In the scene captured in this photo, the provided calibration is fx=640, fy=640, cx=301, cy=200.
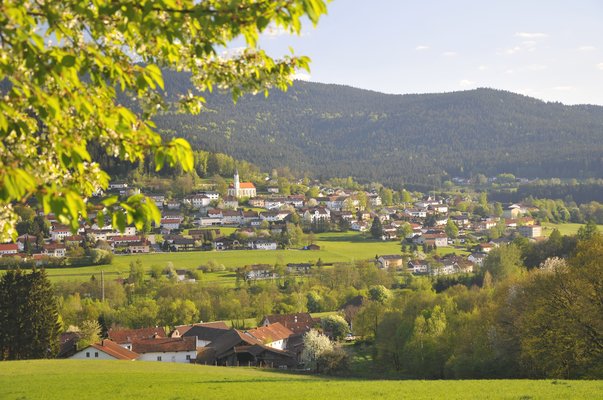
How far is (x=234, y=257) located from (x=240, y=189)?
64.4 m

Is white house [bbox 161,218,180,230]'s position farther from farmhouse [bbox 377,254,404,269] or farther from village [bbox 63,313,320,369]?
village [bbox 63,313,320,369]

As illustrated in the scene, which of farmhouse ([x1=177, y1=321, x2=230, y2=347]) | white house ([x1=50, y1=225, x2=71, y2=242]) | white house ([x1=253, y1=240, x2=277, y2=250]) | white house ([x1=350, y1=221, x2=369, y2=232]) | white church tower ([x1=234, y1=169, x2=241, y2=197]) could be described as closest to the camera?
farmhouse ([x1=177, y1=321, x2=230, y2=347])

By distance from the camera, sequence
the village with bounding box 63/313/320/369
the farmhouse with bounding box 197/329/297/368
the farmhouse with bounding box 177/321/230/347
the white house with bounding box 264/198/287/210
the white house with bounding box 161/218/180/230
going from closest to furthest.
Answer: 1. the village with bounding box 63/313/320/369
2. the farmhouse with bounding box 197/329/297/368
3. the farmhouse with bounding box 177/321/230/347
4. the white house with bounding box 161/218/180/230
5. the white house with bounding box 264/198/287/210

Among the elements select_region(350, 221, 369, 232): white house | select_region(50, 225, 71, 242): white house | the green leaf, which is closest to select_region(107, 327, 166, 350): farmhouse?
the green leaf

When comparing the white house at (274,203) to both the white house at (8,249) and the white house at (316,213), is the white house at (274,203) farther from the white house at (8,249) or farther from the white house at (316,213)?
the white house at (8,249)

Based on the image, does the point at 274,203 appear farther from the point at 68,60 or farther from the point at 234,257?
the point at 68,60

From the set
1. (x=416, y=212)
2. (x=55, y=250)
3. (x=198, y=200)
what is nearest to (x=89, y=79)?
(x=55, y=250)

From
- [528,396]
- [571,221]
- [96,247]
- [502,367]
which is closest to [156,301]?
[96,247]

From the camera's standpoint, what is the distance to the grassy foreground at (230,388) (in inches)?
608

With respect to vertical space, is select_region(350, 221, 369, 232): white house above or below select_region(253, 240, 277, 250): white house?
above

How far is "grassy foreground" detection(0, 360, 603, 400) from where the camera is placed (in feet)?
Result: 50.7

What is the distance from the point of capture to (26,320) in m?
41.0

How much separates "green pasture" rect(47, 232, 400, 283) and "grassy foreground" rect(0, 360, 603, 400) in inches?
2104

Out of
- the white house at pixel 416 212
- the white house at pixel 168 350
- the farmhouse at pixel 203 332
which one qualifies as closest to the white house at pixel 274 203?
the white house at pixel 416 212
